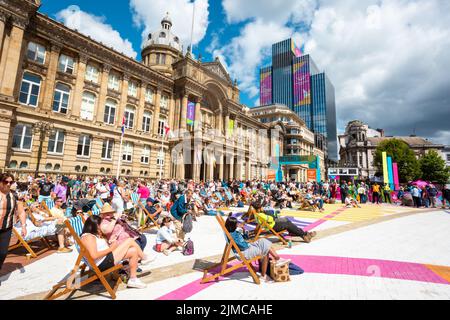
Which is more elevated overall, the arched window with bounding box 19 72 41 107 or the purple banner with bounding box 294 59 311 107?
the purple banner with bounding box 294 59 311 107

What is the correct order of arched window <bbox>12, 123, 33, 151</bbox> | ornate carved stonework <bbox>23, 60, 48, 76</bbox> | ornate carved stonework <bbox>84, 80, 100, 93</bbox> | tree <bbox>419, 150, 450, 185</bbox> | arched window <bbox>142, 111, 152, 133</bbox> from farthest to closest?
1. tree <bbox>419, 150, 450, 185</bbox>
2. arched window <bbox>142, 111, 152, 133</bbox>
3. ornate carved stonework <bbox>84, 80, 100, 93</bbox>
4. ornate carved stonework <bbox>23, 60, 48, 76</bbox>
5. arched window <bbox>12, 123, 33, 151</bbox>

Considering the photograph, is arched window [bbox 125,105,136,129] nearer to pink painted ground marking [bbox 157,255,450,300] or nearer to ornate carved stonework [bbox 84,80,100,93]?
ornate carved stonework [bbox 84,80,100,93]

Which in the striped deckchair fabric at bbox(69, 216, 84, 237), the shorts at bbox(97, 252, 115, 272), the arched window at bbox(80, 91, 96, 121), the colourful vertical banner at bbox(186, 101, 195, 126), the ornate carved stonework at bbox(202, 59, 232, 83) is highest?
the ornate carved stonework at bbox(202, 59, 232, 83)

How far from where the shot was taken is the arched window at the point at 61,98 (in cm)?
2090

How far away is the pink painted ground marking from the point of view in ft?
12.7

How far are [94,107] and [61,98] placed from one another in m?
3.01

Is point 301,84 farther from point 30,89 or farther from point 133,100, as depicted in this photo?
point 30,89

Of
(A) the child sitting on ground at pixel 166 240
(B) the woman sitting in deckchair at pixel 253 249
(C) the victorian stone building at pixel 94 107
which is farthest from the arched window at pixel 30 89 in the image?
(B) the woman sitting in deckchair at pixel 253 249

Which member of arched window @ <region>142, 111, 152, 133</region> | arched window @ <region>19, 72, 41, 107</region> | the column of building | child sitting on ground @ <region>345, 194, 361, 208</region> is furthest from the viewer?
arched window @ <region>142, 111, 152, 133</region>

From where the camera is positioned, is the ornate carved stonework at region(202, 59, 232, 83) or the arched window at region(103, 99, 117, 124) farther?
the ornate carved stonework at region(202, 59, 232, 83)

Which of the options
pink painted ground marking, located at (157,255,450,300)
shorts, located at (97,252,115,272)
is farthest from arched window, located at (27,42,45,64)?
pink painted ground marking, located at (157,255,450,300)

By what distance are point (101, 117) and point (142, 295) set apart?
24.7m

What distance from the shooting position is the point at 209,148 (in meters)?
30.0
